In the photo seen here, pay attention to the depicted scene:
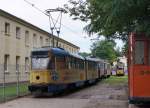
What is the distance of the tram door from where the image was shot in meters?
18.0

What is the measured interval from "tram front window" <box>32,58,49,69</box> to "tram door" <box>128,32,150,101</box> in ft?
35.4

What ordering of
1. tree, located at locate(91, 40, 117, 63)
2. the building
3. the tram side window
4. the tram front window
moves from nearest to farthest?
1. the tram side window
2. the tram front window
3. the building
4. tree, located at locate(91, 40, 117, 63)

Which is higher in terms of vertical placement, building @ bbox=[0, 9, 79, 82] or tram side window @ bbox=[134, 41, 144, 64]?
building @ bbox=[0, 9, 79, 82]

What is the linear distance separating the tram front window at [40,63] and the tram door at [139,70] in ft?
35.4

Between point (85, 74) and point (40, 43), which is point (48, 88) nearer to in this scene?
point (85, 74)

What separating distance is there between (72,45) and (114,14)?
81323 millimetres

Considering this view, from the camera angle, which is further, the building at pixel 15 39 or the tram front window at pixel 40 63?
the building at pixel 15 39

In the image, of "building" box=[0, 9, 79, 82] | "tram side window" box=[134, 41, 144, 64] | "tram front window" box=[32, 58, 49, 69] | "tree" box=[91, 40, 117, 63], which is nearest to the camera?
"tram side window" box=[134, 41, 144, 64]

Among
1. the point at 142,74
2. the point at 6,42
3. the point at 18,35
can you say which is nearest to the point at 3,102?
the point at 142,74

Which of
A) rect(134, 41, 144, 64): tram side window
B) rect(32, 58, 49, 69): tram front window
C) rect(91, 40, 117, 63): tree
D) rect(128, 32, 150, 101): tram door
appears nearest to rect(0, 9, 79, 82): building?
rect(32, 58, 49, 69): tram front window

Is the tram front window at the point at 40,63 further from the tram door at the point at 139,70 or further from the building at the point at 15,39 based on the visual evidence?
the tram door at the point at 139,70

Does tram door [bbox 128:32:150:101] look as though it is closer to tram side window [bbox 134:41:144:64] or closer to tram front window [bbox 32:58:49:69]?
tram side window [bbox 134:41:144:64]

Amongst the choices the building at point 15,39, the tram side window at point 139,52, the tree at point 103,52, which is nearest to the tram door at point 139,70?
the tram side window at point 139,52

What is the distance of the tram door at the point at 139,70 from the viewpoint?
18016mm
